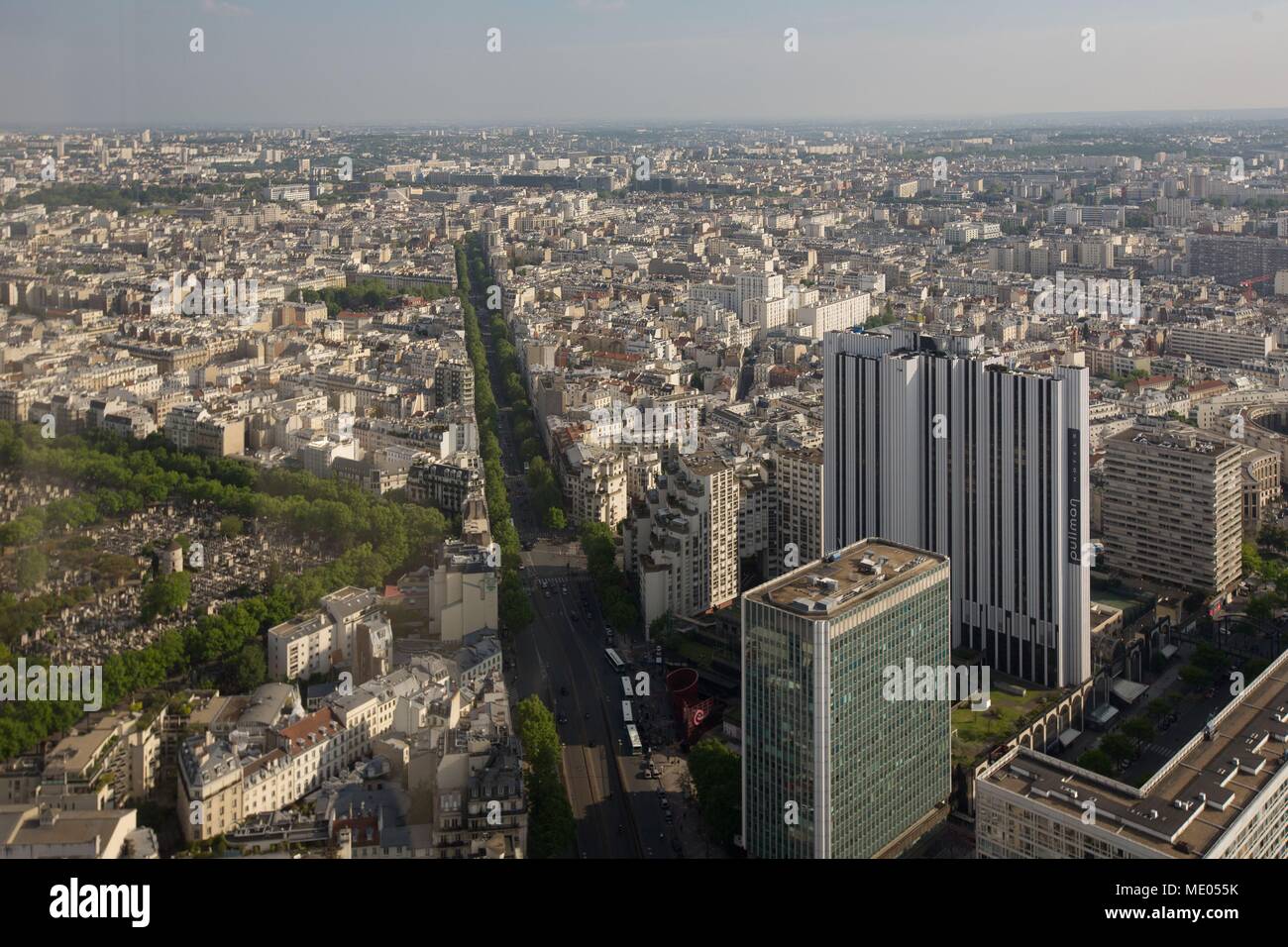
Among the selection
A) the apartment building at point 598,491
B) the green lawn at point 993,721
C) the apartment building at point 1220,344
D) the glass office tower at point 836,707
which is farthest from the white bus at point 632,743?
the apartment building at point 1220,344

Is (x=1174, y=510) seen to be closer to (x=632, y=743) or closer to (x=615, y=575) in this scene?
(x=615, y=575)

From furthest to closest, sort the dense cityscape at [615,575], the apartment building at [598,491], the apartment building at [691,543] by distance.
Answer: the apartment building at [598,491] < the apartment building at [691,543] < the dense cityscape at [615,575]

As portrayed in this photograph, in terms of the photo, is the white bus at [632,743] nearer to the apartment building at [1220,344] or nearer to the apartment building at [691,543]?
the apartment building at [691,543]

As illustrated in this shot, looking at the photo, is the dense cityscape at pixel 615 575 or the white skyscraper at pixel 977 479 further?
the white skyscraper at pixel 977 479

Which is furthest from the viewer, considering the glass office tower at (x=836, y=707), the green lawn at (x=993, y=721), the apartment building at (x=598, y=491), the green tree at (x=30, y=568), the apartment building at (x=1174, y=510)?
the apartment building at (x=598, y=491)

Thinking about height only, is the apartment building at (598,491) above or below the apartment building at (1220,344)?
below

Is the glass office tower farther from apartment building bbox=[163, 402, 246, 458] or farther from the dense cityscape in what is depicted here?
apartment building bbox=[163, 402, 246, 458]

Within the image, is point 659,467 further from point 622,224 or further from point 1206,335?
point 622,224

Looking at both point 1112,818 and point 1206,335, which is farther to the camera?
point 1206,335
